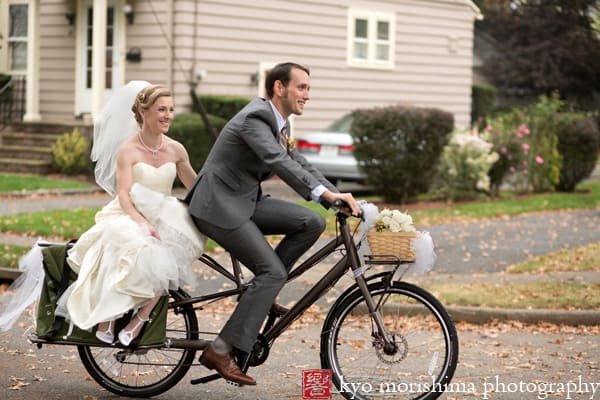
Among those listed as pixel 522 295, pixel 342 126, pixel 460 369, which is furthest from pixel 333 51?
pixel 460 369

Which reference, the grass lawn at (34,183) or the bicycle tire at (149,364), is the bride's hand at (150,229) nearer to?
the bicycle tire at (149,364)

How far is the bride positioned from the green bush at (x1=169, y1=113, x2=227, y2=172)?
1281 centimetres

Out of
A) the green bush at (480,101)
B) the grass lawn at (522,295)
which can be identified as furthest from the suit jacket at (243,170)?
the green bush at (480,101)

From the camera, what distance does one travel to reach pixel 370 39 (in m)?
25.6

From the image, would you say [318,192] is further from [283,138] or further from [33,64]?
[33,64]

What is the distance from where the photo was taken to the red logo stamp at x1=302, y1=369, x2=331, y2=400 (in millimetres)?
6090

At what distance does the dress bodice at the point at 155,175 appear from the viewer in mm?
6281

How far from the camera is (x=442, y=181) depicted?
770 inches

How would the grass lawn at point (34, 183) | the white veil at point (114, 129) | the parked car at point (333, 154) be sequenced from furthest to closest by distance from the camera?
the parked car at point (333, 154) → the grass lawn at point (34, 183) → the white veil at point (114, 129)

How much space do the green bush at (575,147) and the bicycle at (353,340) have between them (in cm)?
1601

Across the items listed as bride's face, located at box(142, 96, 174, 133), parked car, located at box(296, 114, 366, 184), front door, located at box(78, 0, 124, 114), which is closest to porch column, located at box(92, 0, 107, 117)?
front door, located at box(78, 0, 124, 114)

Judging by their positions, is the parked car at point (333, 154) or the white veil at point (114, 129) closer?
the white veil at point (114, 129)

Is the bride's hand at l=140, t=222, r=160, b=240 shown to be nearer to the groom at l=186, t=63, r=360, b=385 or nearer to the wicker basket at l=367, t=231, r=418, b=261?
the groom at l=186, t=63, r=360, b=385

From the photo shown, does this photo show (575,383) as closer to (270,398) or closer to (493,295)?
(270,398)
